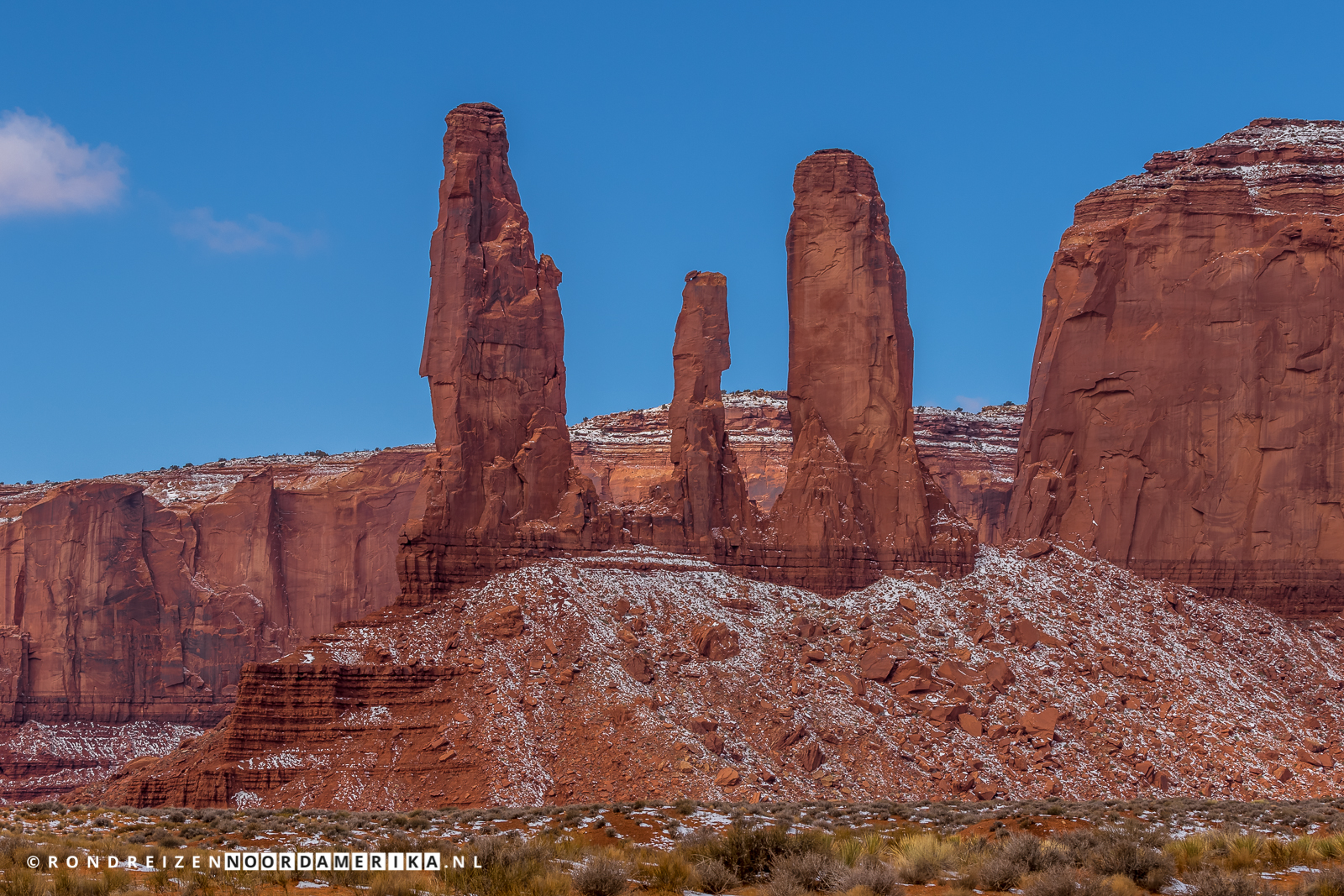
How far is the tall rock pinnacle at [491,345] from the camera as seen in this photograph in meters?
64.6

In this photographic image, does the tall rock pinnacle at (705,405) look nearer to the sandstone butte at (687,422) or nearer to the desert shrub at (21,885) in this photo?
the sandstone butte at (687,422)

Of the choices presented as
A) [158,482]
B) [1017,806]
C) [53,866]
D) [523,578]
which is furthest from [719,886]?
[158,482]

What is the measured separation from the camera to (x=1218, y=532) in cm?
7631

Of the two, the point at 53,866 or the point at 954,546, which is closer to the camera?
the point at 53,866

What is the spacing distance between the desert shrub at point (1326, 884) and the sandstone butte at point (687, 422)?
38.8 metres

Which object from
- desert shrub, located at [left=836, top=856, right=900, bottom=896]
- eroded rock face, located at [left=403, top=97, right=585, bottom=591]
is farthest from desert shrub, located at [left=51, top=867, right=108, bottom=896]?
eroded rock face, located at [left=403, top=97, right=585, bottom=591]

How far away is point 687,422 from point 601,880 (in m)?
42.1

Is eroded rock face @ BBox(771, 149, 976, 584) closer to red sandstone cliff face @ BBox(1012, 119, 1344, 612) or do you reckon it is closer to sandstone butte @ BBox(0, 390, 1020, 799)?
red sandstone cliff face @ BBox(1012, 119, 1344, 612)

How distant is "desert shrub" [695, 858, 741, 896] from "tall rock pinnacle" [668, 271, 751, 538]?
39.2 meters

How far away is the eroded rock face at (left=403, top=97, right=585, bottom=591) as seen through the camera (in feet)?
209

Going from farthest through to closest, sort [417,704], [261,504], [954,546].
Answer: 1. [261,504]
2. [954,546]
3. [417,704]

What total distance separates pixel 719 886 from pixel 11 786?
66983 millimetres

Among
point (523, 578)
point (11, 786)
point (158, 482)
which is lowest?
point (11, 786)

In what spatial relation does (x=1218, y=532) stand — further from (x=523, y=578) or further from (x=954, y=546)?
(x=523, y=578)
